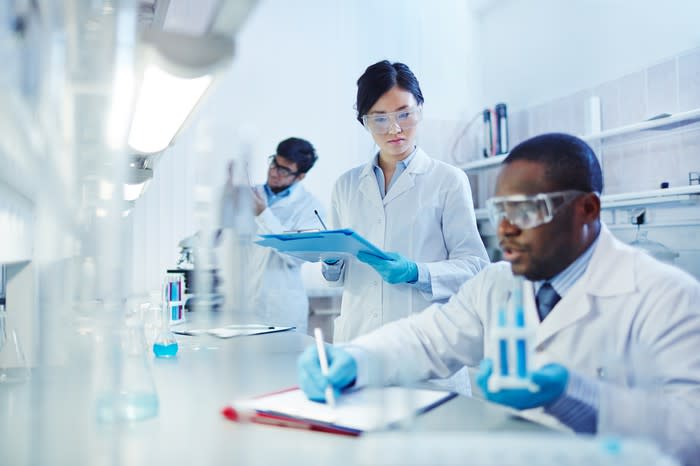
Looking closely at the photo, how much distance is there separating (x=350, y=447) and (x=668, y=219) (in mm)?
2304

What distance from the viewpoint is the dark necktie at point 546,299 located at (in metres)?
1.18

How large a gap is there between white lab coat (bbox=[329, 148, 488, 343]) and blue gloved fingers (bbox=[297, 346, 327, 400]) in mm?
785

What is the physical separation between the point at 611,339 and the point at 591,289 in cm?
40

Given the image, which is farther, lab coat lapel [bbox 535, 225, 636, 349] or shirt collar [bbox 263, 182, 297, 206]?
shirt collar [bbox 263, 182, 297, 206]

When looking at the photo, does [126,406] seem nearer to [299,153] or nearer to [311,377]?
[311,377]

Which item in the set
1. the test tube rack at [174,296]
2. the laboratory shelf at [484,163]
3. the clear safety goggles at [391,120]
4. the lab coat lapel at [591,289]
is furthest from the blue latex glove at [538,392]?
the laboratory shelf at [484,163]

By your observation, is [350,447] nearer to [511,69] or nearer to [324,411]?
[324,411]

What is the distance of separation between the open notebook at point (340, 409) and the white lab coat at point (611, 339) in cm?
A: 8

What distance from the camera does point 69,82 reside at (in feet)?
2.83

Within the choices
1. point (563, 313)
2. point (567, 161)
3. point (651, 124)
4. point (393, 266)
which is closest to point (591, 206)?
point (567, 161)

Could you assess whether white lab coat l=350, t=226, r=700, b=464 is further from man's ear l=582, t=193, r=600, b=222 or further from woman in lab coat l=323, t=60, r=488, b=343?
woman in lab coat l=323, t=60, r=488, b=343

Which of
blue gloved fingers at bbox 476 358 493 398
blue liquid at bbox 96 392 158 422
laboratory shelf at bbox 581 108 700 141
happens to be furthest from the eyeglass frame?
blue gloved fingers at bbox 476 358 493 398

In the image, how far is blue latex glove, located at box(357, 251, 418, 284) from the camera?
67.6 inches

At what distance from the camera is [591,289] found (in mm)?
1123
